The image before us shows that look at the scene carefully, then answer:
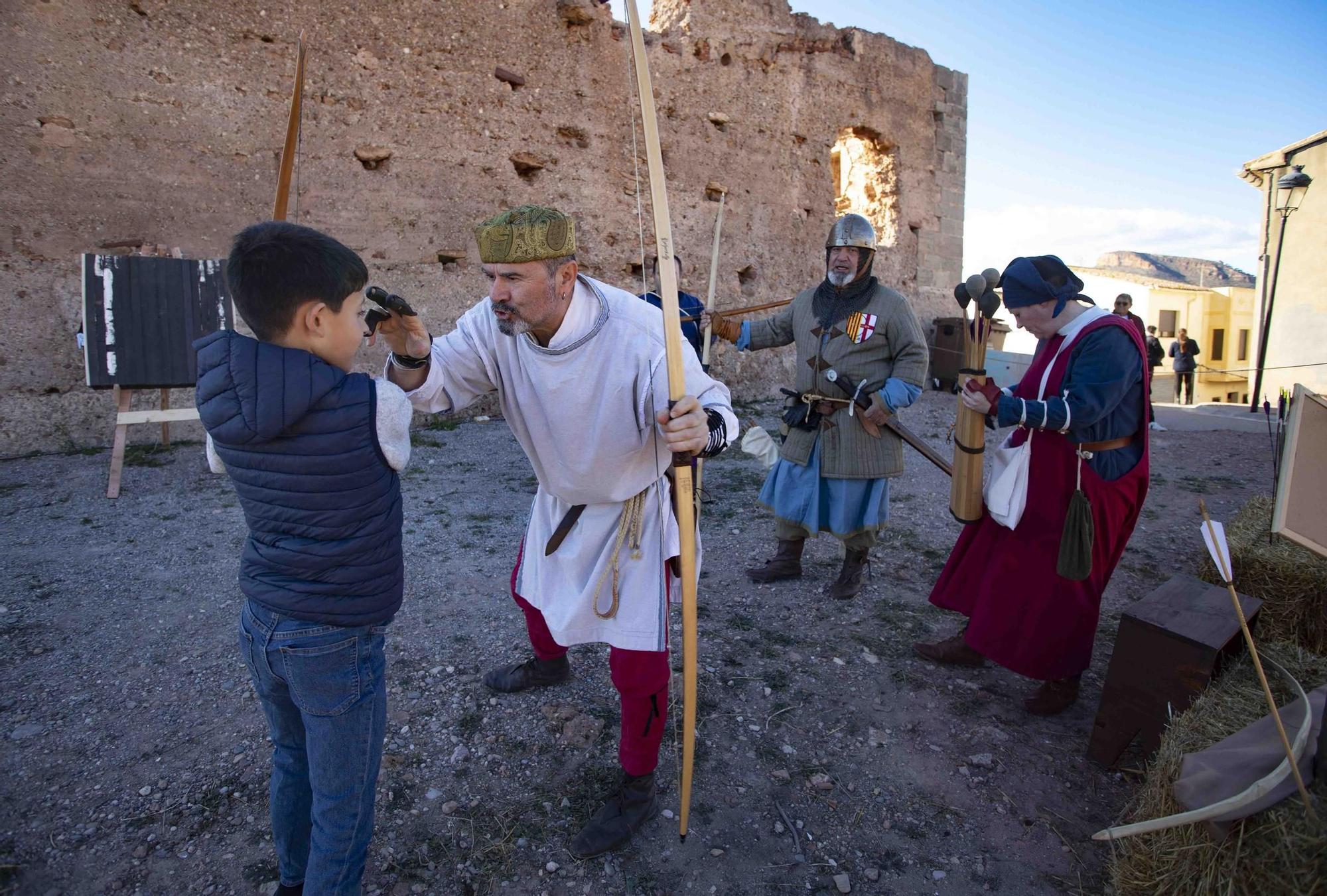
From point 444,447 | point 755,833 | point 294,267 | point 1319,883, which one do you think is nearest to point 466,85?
point 444,447

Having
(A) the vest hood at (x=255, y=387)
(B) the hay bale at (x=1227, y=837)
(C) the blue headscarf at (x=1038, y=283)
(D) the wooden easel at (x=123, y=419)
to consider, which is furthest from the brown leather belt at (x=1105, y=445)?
(D) the wooden easel at (x=123, y=419)

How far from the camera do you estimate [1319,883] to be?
1.31 m

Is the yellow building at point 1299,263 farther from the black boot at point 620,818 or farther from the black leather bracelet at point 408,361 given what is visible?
the black leather bracelet at point 408,361

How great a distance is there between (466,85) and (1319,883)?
851cm

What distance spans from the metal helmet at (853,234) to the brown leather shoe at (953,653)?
194 cm

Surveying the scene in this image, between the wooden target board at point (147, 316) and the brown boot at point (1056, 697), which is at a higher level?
the wooden target board at point (147, 316)

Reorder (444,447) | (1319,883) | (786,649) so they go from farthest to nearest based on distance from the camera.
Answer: (444,447)
(786,649)
(1319,883)

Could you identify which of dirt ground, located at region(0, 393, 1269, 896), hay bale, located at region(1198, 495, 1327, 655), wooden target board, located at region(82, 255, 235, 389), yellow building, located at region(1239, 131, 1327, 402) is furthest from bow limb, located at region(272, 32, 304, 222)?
yellow building, located at region(1239, 131, 1327, 402)

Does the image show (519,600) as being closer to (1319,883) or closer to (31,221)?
(1319,883)

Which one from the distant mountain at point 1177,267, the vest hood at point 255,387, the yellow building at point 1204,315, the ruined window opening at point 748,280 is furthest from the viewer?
the distant mountain at point 1177,267

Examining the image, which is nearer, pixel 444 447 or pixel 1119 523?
pixel 1119 523

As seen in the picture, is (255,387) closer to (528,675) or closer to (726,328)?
(528,675)

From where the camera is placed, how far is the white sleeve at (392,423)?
145cm

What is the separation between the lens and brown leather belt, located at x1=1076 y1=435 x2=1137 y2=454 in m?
2.63
